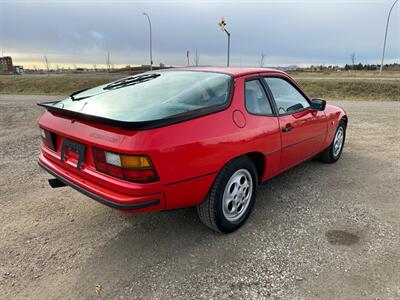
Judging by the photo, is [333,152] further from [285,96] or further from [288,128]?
[288,128]

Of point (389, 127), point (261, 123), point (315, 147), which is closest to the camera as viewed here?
point (261, 123)

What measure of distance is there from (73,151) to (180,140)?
3.46ft

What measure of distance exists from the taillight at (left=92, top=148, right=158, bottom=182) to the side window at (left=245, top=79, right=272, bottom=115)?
124cm

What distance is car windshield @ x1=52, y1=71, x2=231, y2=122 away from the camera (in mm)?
2541

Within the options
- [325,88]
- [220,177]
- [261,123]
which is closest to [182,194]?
[220,177]

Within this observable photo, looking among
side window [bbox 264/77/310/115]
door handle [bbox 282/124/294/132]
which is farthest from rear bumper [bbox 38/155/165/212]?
side window [bbox 264/77/310/115]

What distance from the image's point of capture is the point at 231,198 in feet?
9.67

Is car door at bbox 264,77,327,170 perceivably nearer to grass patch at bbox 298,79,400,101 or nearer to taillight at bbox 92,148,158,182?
taillight at bbox 92,148,158,182

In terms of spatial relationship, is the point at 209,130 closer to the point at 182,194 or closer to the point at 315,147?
the point at 182,194

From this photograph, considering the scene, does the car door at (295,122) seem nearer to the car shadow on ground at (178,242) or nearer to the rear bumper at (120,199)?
the car shadow on ground at (178,242)

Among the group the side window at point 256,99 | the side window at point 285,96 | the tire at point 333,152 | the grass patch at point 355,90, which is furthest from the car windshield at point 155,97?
the grass patch at point 355,90

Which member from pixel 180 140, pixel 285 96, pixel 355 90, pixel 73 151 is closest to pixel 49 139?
pixel 73 151

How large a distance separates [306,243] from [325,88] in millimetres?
19647

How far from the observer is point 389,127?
7926 millimetres
